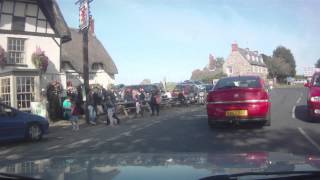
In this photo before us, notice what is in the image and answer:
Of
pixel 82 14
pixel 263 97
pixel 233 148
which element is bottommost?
pixel 233 148

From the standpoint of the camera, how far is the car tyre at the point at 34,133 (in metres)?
15.6

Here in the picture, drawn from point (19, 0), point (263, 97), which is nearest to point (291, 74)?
point (19, 0)

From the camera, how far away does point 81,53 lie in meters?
40.4

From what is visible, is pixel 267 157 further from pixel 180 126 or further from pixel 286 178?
pixel 180 126

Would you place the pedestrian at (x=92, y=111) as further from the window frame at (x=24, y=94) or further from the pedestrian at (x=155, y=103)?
the window frame at (x=24, y=94)

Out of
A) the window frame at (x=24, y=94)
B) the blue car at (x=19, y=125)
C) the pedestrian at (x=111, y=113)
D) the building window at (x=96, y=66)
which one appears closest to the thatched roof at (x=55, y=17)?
the window frame at (x=24, y=94)

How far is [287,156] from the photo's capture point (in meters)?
4.65

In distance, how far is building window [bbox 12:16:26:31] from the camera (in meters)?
26.0

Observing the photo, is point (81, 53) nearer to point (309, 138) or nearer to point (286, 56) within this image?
point (309, 138)

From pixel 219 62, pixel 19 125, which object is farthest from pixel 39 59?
pixel 219 62

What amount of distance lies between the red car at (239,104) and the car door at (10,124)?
5597mm

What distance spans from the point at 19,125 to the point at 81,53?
25.6 m

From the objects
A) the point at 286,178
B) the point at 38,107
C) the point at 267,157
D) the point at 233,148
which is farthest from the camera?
the point at 38,107

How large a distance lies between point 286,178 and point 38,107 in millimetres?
19971
